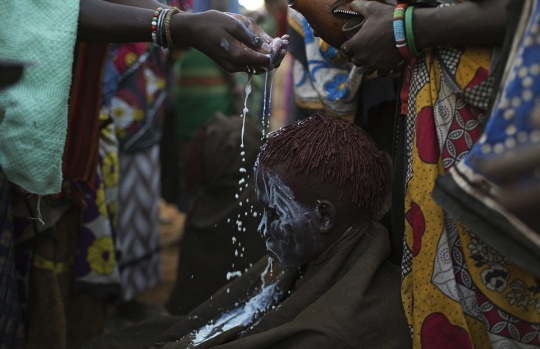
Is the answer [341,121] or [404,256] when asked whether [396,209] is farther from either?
[341,121]

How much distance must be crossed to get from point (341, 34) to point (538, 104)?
83 centimetres

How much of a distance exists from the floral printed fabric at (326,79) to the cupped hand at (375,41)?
442 millimetres

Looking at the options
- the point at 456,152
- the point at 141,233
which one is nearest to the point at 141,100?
the point at 141,233

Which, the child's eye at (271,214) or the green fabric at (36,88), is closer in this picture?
the green fabric at (36,88)

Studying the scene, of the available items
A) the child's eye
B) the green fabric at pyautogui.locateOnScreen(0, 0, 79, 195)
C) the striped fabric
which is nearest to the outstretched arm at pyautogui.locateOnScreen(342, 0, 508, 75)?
the child's eye

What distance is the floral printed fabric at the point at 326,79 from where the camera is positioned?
2613 mm

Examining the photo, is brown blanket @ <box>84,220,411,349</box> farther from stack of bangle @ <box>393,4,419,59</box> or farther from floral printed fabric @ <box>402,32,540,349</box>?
stack of bangle @ <box>393,4,419,59</box>

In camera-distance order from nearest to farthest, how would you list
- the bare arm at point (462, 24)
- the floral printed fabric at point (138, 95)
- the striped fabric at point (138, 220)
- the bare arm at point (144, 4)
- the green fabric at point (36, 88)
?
the bare arm at point (462, 24) < the green fabric at point (36, 88) < the bare arm at point (144, 4) < the floral printed fabric at point (138, 95) < the striped fabric at point (138, 220)

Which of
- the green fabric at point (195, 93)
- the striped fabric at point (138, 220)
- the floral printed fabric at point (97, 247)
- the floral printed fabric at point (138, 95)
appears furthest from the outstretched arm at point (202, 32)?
the green fabric at point (195, 93)

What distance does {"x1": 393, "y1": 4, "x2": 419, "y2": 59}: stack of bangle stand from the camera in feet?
6.44

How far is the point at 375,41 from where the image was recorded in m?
2.02

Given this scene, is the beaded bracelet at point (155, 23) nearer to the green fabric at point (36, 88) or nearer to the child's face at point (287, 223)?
the green fabric at point (36, 88)

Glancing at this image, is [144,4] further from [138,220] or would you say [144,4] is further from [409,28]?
[138,220]

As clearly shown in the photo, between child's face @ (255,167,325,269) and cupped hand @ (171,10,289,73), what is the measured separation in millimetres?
367
